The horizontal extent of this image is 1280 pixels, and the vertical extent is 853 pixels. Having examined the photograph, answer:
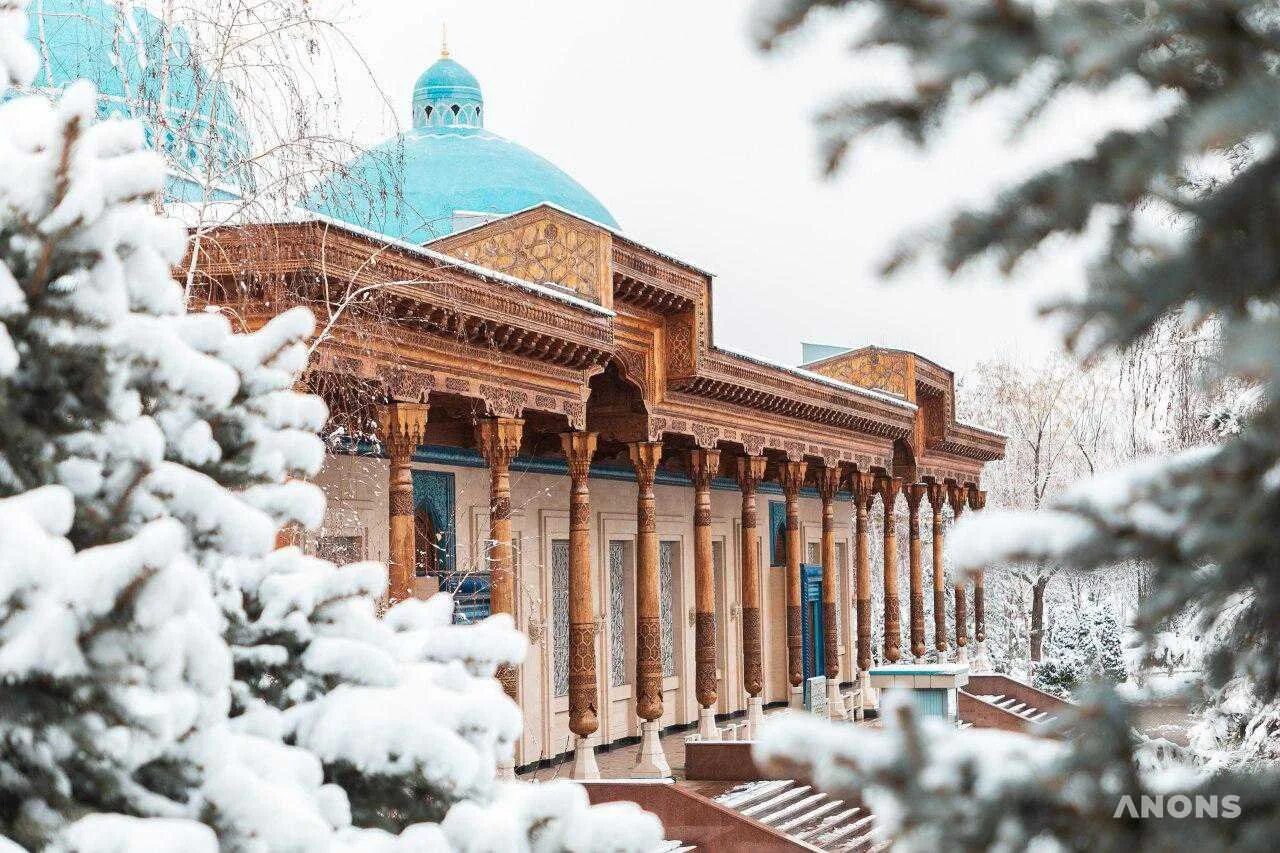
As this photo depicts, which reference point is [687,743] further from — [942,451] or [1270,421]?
[1270,421]

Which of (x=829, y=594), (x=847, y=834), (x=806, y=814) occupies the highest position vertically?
(x=829, y=594)

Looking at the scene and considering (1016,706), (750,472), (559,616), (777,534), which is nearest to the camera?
(559,616)

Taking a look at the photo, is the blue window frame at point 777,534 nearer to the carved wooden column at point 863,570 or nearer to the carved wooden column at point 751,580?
the carved wooden column at point 863,570

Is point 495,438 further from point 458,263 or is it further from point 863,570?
point 863,570

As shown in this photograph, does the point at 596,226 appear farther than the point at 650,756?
No

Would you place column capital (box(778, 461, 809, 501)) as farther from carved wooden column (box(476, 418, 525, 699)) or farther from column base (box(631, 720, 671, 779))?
carved wooden column (box(476, 418, 525, 699))

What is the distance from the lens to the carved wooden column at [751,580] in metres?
18.0

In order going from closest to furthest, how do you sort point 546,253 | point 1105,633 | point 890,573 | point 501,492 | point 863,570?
point 501,492 < point 546,253 < point 863,570 < point 890,573 < point 1105,633

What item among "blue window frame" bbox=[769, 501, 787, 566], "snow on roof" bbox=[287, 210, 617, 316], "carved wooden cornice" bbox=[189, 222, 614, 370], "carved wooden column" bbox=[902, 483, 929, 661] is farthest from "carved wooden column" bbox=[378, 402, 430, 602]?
"carved wooden column" bbox=[902, 483, 929, 661]

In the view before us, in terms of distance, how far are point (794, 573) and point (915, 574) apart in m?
7.78

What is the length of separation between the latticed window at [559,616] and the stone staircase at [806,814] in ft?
9.99

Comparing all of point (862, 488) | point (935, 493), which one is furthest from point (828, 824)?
point (935, 493)

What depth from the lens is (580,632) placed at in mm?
13656

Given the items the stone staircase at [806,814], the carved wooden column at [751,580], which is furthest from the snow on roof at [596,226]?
the stone staircase at [806,814]
